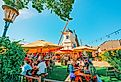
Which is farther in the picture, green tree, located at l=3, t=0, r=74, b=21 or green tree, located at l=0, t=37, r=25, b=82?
green tree, located at l=3, t=0, r=74, b=21

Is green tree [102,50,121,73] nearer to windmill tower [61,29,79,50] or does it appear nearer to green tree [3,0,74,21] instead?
green tree [3,0,74,21]

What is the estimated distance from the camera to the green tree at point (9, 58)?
23.2 ft

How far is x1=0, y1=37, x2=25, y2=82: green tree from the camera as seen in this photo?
279 inches

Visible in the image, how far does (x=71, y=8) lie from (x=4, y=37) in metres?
13.3

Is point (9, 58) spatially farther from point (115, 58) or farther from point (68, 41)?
point (68, 41)

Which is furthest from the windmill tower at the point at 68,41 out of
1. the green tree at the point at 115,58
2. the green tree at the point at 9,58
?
the green tree at the point at 9,58

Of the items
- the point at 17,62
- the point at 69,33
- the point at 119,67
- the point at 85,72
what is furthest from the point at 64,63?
the point at 69,33

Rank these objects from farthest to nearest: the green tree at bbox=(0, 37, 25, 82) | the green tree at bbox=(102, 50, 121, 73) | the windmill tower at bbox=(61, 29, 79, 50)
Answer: the windmill tower at bbox=(61, 29, 79, 50)
the green tree at bbox=(102, 50, 121, 73)
the green tree at bbox=(0, 37, 25, 82)

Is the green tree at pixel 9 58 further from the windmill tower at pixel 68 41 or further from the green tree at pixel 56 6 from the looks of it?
the windmill tower at pixel 68 41

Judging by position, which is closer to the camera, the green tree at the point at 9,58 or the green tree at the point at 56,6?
the green tree at the point at 9,58

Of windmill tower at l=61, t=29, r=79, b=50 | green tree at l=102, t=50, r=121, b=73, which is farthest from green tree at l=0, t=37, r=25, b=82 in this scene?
windmill tower at l=61, t=29, r=79, b=50

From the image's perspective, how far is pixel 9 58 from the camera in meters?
7.25

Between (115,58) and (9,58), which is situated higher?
(115,58)

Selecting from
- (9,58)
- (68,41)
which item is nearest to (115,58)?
(9,58)
